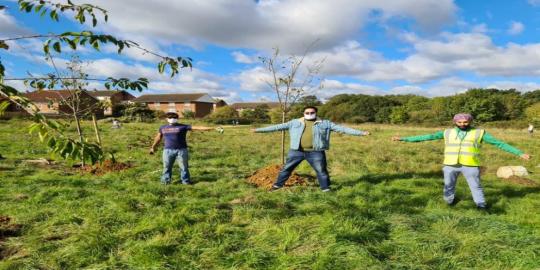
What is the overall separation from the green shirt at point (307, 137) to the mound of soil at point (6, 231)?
5.35 meters

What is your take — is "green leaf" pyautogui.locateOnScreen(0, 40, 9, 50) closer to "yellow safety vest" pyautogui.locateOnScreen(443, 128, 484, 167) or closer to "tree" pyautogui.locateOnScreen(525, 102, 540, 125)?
"yellow safety vest" pyautogui.locateOnScreen(443, 128, 484, 167)

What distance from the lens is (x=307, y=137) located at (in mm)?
8164

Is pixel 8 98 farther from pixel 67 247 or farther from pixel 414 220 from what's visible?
pixel 414 220

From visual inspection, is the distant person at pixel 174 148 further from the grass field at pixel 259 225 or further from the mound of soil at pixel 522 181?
the mound of soil at pixel 522 181

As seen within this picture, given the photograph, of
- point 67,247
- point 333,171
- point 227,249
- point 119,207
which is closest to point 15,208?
point 119,207

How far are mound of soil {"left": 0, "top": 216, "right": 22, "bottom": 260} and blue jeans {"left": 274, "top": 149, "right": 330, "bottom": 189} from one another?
4914 mm

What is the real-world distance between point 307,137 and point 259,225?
2.95m

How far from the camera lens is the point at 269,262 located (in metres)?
4.55

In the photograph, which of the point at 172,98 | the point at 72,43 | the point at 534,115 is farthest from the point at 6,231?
the point at 172,98

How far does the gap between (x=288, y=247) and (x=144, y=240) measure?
2.00 m

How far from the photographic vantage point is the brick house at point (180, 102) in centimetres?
8938

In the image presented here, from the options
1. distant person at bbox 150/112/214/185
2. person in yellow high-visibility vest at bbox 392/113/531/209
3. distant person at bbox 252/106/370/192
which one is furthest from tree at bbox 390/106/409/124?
distant person at bbox 150/112/214/185

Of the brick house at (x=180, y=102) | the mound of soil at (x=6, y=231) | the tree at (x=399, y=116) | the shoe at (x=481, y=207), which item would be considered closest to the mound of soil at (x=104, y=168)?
the mound of soil at (x=6, y=231)

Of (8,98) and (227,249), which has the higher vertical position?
(8,98)
